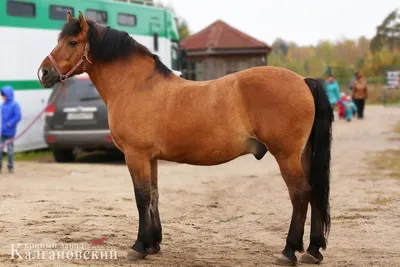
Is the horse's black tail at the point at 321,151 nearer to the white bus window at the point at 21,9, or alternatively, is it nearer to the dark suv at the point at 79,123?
the dark suv at the point at 79,123

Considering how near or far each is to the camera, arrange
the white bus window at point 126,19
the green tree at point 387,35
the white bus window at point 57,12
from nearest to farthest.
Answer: the white bus window at point 57,12 < the white bus window at point 126,19 < the green tree at point 387,35

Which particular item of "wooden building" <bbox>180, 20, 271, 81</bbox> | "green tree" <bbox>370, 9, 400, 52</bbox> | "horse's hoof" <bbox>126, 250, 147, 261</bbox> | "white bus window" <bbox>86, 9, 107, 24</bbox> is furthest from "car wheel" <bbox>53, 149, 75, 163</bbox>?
"green tree" <bbox>370, 9, 400, 52</bbox>

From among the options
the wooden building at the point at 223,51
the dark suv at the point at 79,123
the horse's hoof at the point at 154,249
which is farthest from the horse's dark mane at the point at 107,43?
the wooden building at the point at 223,51

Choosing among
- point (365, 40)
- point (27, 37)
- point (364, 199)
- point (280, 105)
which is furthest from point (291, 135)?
point (365, 40)

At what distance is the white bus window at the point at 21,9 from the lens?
15.0 metres

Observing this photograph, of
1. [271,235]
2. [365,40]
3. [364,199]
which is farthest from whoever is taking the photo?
[365,40]

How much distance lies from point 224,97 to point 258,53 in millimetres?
34901

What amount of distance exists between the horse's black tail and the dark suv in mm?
8246

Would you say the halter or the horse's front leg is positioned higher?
the halter

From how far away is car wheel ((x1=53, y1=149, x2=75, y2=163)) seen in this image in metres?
14.8

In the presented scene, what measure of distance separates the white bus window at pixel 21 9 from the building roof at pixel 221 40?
77.7 feet

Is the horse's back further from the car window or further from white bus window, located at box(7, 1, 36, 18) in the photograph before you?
white bus window, located at box(7, 1, 36, 18)

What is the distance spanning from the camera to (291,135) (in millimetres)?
5848

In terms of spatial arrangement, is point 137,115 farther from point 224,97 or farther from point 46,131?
point 46,131
